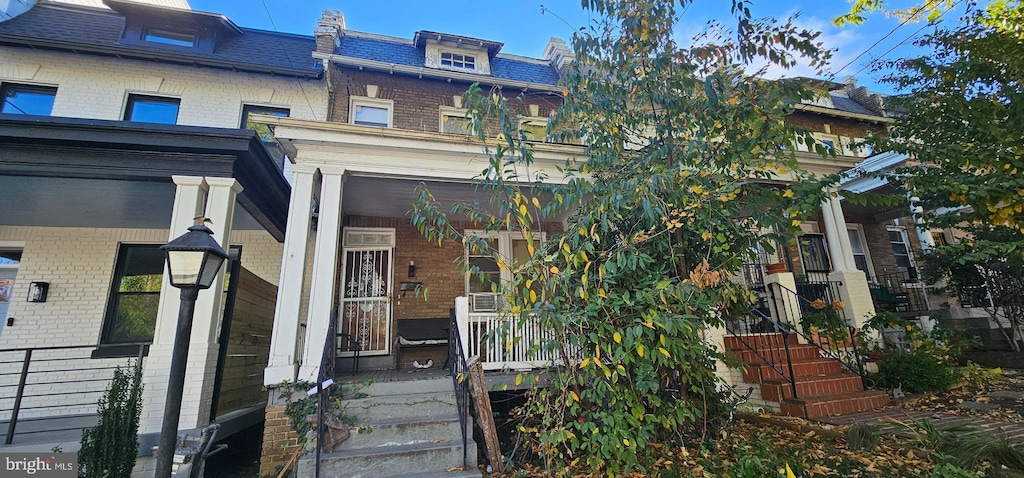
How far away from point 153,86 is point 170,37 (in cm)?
125

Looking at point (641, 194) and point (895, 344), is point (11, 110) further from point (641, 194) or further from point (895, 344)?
point (895, 344)

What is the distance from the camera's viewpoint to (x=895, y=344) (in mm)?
6969

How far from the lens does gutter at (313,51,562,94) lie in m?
8.01

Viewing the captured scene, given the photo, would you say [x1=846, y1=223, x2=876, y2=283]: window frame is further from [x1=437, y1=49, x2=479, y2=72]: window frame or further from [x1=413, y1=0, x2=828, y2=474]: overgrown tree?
[x1=437, y1=49, x2=479, y2=72]: window frame

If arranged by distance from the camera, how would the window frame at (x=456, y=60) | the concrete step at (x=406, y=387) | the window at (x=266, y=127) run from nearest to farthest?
1. the concrete step at (x=406, y=387)
2. the window at (x=266, y=127)
3. the window frame at (x=456, y=60)

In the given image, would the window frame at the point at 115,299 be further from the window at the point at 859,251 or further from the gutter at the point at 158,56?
the window at the point at 859,251

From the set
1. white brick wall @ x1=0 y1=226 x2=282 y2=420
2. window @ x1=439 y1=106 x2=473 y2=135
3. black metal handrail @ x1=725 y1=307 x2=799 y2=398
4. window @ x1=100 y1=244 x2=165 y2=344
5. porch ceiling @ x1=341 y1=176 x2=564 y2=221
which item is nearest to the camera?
black metal handrail @ x1=725 y1=307 x2=799 y2=398

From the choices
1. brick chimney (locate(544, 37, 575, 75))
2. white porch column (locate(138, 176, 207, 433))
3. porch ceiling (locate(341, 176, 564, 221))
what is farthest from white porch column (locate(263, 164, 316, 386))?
brick chimney (locate(544, 37, 575, 75))

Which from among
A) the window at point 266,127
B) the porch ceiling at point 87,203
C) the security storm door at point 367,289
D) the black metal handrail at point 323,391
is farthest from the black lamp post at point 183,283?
the window at point 266,127

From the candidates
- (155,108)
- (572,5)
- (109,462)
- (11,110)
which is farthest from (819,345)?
(11,110)

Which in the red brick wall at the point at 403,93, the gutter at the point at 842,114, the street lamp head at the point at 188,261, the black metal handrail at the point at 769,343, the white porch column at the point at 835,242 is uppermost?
the gutter at the point at 842,114

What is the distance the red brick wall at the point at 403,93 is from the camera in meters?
8.23

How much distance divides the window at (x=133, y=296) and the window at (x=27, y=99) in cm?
294

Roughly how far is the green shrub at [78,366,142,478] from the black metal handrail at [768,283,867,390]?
752 centimetres
